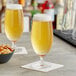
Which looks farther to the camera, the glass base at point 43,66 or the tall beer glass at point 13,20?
the tall beer glass at point 13,20

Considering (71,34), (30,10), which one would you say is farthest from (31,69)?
(30,10)

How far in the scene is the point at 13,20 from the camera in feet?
3.58

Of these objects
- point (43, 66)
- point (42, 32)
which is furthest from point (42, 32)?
point (43, 66)

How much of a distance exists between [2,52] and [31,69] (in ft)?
0.43

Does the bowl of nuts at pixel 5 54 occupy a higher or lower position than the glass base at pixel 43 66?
higher

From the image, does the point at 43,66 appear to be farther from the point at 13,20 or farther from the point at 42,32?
the point at 13,20

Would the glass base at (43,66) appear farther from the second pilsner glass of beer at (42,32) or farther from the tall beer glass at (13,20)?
the tall beer glass at (13,20)

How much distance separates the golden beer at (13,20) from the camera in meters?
1.09

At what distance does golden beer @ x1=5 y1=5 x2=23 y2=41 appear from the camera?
1.09 meters

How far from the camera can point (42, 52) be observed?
94 centimetres

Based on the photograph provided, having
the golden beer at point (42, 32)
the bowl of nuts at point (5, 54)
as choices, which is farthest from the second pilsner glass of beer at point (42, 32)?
the bowl of nuts at point (5, 54)

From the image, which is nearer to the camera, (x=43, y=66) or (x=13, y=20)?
(x=43, y=66)

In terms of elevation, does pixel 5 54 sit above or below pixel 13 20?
below

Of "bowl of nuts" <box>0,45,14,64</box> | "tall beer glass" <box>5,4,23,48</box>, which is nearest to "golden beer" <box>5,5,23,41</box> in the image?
"tall beer glass" <box>5,4,23,48</box>
